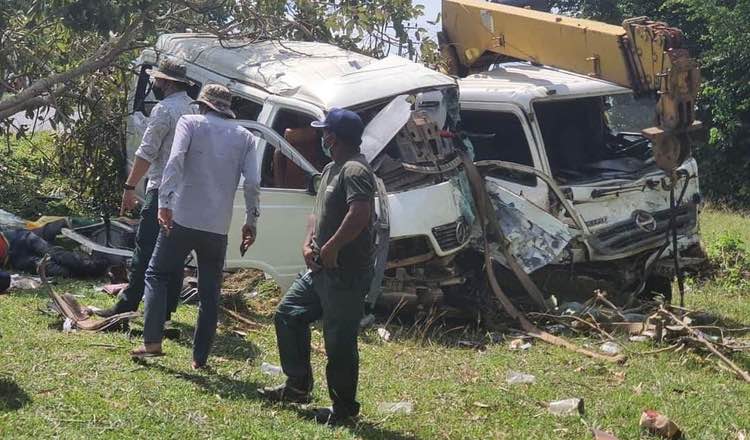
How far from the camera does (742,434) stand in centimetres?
539

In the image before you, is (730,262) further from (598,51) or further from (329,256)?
(329,256)

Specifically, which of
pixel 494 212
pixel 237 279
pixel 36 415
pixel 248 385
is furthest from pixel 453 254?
pixel 36 415

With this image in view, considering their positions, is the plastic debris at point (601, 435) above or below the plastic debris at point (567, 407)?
above

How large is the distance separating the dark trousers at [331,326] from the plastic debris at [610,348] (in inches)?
105

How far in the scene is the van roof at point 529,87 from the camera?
28.5 feet

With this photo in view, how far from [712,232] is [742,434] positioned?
8.05 m

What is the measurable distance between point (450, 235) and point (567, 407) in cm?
217

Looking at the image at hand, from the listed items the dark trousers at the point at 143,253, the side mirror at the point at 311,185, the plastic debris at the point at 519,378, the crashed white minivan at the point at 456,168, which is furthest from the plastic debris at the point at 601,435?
the side mirror at the point at 311,185

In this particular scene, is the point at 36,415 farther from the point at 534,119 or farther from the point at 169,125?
the point at 534,119

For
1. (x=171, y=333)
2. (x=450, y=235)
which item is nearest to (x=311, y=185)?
(x=450, y=235)

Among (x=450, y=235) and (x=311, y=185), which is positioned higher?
(x=311, y=185)

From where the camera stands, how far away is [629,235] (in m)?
8.43

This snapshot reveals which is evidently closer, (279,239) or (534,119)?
(279,239)

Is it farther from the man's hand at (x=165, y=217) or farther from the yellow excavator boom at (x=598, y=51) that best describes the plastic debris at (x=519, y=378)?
the yellow excavator boom at (x=598, y=51)
